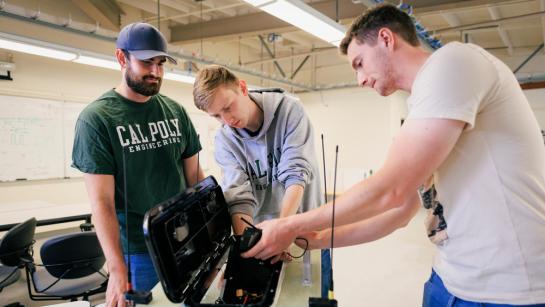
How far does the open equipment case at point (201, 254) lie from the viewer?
2.35 feet

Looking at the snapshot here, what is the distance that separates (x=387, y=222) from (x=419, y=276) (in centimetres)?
253

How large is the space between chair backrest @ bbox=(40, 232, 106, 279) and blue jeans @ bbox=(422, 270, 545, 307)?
76.8 inches

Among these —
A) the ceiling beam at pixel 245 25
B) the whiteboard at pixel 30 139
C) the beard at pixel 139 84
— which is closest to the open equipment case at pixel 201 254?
the beard at pixel 139 84

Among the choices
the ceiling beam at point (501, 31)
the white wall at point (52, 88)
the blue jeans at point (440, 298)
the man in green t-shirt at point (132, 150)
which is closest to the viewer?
the blue jeans at point (440, 298)

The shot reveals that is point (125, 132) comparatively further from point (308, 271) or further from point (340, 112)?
point (340, 112)

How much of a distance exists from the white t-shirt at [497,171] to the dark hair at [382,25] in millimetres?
210

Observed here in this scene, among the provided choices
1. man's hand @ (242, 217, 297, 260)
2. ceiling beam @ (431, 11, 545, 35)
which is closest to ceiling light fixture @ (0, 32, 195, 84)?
man's hand @ (242, 217, 297, 260)

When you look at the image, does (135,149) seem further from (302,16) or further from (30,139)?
(30,139)

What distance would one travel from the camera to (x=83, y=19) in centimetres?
397

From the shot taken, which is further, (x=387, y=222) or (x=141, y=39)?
(x=141, y=39)

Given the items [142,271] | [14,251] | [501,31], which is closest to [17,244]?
[14,251]

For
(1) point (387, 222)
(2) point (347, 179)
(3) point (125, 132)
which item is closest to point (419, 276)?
(1) point (387, 222)

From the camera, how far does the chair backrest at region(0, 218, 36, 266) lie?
7.21 ft

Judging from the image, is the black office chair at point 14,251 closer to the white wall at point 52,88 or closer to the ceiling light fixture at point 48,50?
the white wall at point 52,88
